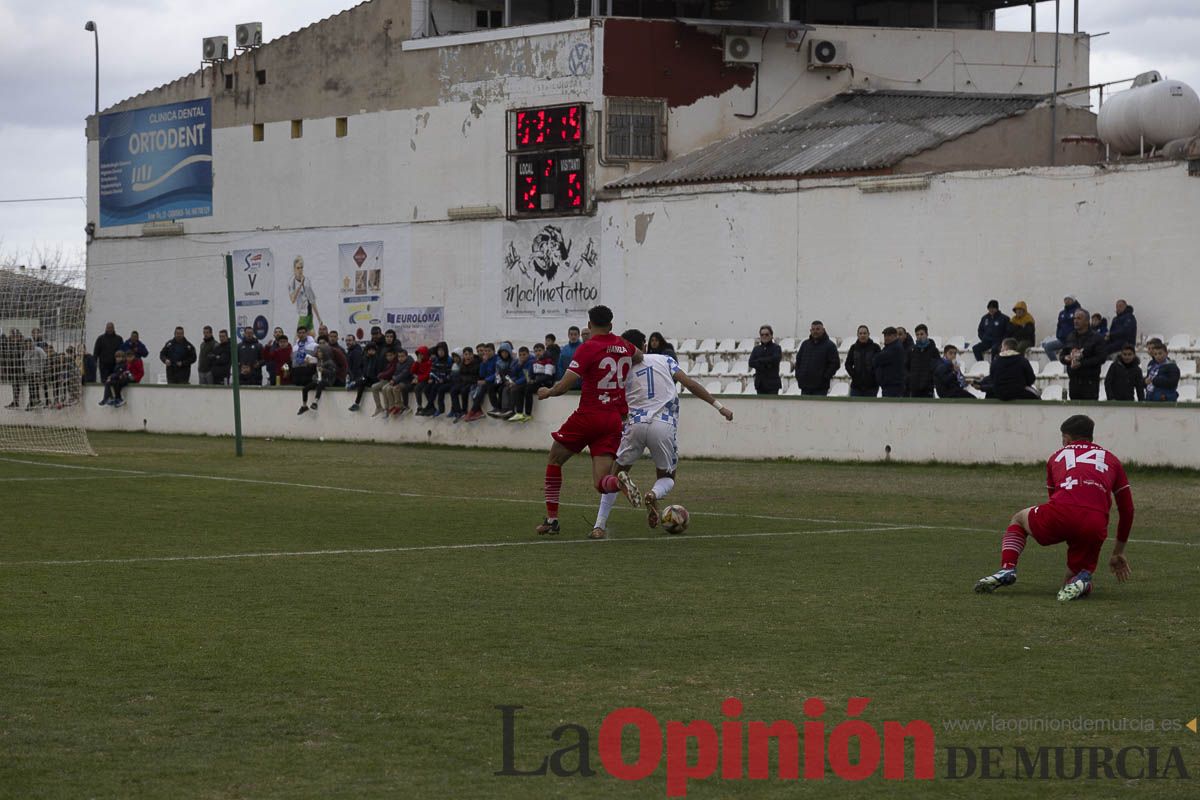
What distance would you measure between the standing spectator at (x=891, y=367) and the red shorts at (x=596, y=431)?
12.6 metres

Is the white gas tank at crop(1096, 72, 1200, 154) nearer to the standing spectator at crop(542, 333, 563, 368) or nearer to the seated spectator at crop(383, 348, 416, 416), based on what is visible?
the standing spectator at crop(542, 333, 563, 368)

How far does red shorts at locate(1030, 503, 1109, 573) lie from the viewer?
11.2 meters

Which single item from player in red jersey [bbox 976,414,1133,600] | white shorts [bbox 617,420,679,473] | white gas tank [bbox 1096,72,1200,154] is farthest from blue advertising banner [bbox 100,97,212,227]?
player in red jersey [bbox 976,414,1133,600]

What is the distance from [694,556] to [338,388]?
21.8 m

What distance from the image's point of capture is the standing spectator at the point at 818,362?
29.1 m

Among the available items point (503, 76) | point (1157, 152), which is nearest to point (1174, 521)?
point (1157, 152)

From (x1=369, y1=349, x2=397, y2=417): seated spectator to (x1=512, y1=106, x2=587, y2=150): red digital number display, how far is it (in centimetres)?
1036

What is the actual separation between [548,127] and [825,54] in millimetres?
7178

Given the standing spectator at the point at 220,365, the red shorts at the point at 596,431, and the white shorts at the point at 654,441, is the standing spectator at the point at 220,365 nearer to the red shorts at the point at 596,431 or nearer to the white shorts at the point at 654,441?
the red shorts at the point at 596,431

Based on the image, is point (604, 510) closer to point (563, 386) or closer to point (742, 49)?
point (563, 386)

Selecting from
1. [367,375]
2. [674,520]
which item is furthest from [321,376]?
[674,520]

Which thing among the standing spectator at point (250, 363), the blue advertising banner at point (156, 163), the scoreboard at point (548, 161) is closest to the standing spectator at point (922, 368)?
the scoreboard at point (548, 161)

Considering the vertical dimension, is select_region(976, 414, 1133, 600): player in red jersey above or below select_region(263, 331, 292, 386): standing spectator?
below

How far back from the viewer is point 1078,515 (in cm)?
1116
